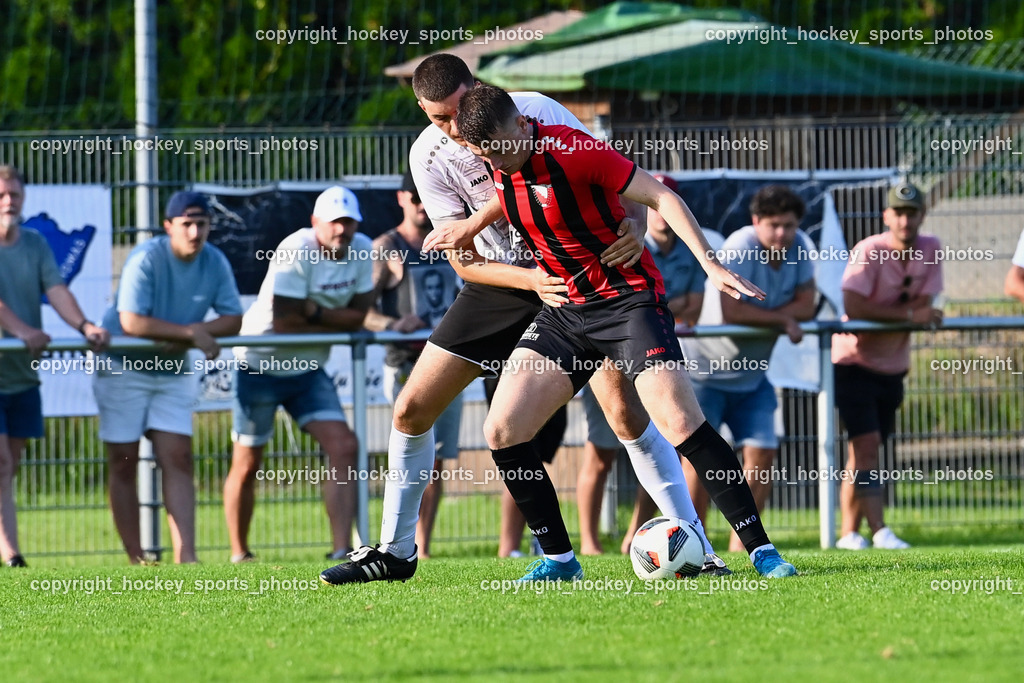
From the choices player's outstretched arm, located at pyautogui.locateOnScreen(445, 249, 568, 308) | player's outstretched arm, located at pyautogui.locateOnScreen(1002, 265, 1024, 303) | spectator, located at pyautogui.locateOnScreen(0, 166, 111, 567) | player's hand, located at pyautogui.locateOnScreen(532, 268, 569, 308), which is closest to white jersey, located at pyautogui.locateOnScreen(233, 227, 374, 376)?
spectator, located at pyautogui.locateOnScreen(0, 166, 111, 567)

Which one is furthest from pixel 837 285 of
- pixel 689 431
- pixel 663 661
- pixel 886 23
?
pixel 886 23

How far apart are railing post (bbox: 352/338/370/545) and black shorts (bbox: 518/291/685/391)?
3.24 meters

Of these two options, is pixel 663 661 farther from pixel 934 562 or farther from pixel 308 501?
pixel 308 501

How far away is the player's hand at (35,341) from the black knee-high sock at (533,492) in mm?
3821

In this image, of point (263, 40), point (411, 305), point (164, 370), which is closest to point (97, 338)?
point (164, 370)

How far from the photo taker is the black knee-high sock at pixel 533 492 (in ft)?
21.1

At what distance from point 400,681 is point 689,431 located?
7.05 ft

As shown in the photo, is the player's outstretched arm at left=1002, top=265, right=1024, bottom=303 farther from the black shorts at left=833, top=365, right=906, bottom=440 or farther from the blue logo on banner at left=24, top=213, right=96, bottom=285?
the blue logo on banner at left=24, top=213, right=96, bottom=285

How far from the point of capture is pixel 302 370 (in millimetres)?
9539

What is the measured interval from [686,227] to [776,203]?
12.3 ft

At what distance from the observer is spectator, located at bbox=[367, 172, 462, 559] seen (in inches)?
382

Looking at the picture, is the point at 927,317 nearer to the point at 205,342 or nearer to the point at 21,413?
the point at 205,342

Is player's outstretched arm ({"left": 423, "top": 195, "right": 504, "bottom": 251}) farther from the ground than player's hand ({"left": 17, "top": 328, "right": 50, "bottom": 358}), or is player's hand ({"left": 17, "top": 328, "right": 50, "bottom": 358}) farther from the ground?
player's outstretched arm ({"left": 423, "top": 195, "right": 504, "bottom": 251})

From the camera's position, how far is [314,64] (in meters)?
22.5
